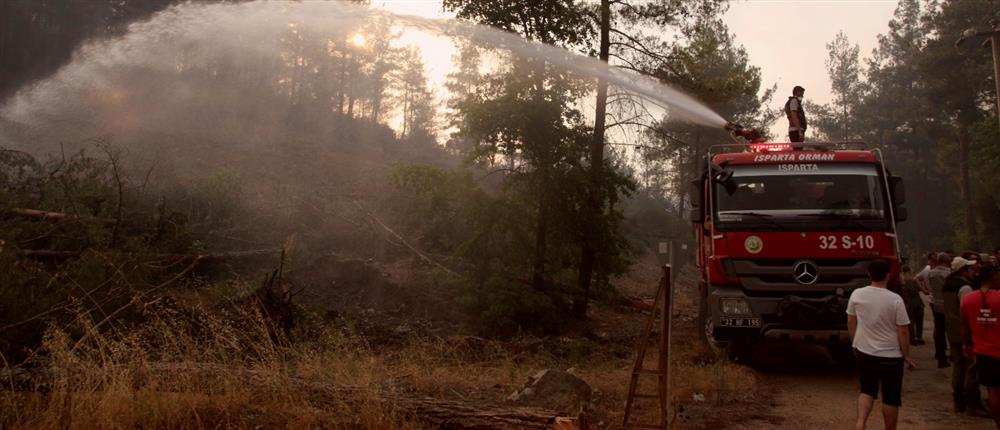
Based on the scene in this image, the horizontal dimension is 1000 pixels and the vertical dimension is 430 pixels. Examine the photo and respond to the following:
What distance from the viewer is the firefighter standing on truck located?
10.7 metres

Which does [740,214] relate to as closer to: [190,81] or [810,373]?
[810,373]

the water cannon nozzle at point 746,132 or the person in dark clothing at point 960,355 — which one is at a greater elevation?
the water cannon nozzle at point 746,132

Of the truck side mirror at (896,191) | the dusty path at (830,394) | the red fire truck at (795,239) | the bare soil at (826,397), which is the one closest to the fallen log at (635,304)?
the dusty path at (830,394)

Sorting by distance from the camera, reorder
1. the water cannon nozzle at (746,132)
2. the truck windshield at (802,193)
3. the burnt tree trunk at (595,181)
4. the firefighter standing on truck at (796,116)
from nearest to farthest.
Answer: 1. the truck windshield at (802,193)
2. the firefighter standing on truck at (796,116)
3. the water cannon nozzle at (746,132)
4. the burnt tree trunk at (595,181)

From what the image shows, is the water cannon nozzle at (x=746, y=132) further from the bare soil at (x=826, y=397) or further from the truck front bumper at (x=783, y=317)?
the truck front bumper at (x=783, y=317)

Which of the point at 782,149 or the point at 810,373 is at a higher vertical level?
the point at 782,149

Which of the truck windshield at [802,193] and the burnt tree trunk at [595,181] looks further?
the burnt tree trunk at [595,181]

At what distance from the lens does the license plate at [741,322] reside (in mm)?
8836

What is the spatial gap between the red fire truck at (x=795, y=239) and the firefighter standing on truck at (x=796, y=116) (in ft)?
4.12

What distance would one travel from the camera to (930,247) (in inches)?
2050

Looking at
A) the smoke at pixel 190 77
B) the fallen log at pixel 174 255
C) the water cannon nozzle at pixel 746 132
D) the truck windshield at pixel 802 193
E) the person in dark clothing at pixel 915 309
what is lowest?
the person in dark clothing at pixel 915 309

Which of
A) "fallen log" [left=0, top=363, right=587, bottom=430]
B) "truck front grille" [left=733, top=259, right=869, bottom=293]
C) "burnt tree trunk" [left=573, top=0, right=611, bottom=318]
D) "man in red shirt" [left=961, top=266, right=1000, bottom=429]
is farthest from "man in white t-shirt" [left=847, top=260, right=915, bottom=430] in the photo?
"burnt tree trunk" [left=573, top=0, right=611, bottom=318]

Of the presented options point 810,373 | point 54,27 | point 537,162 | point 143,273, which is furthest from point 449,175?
point 54,27

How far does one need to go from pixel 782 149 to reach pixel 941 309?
342cm
